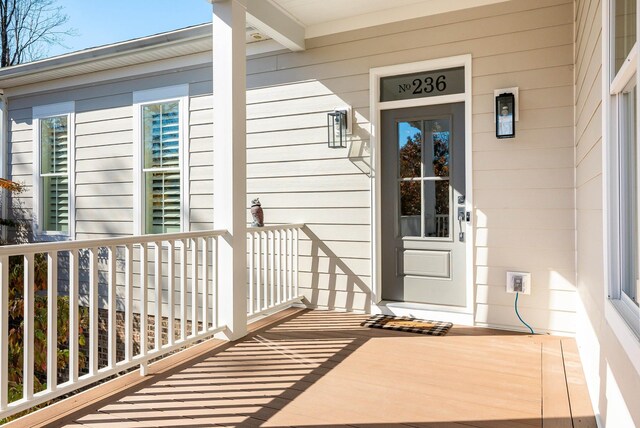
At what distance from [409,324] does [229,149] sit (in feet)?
6.75

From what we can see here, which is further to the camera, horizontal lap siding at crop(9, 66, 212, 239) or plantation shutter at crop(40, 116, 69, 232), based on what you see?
plantation shutter at crop(40, 116, 69, 232)

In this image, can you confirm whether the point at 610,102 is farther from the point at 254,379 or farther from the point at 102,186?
the point at 102,186

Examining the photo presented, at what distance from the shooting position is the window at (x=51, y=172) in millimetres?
6137

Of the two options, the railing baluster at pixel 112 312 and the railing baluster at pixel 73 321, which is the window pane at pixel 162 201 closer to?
the railing baluster at pixel 112 312

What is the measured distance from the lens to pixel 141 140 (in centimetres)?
549

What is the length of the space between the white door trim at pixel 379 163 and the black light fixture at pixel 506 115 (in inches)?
9.4

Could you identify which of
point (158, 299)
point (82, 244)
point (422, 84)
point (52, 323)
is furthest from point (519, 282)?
point (52, 323)

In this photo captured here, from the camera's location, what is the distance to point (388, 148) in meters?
4.22

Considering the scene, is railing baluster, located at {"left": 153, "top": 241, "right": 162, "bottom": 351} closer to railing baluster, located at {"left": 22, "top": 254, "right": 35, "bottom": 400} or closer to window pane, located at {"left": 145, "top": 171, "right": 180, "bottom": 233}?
railing baluster, located at {"left": 22, "top": 254, "right": 35, "bottom": 400}

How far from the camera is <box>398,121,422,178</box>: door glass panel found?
4.09 meters

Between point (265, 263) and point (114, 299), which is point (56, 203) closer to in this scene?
point (265, 263)

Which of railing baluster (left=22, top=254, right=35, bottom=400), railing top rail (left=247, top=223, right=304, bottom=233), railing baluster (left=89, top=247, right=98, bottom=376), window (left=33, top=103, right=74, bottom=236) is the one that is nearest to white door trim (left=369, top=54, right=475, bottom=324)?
railing top rail (left=247, top=223, right=304, bottom=233)

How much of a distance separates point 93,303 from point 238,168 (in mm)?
1413

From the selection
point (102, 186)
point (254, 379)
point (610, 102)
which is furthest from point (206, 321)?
point (102, 186)
